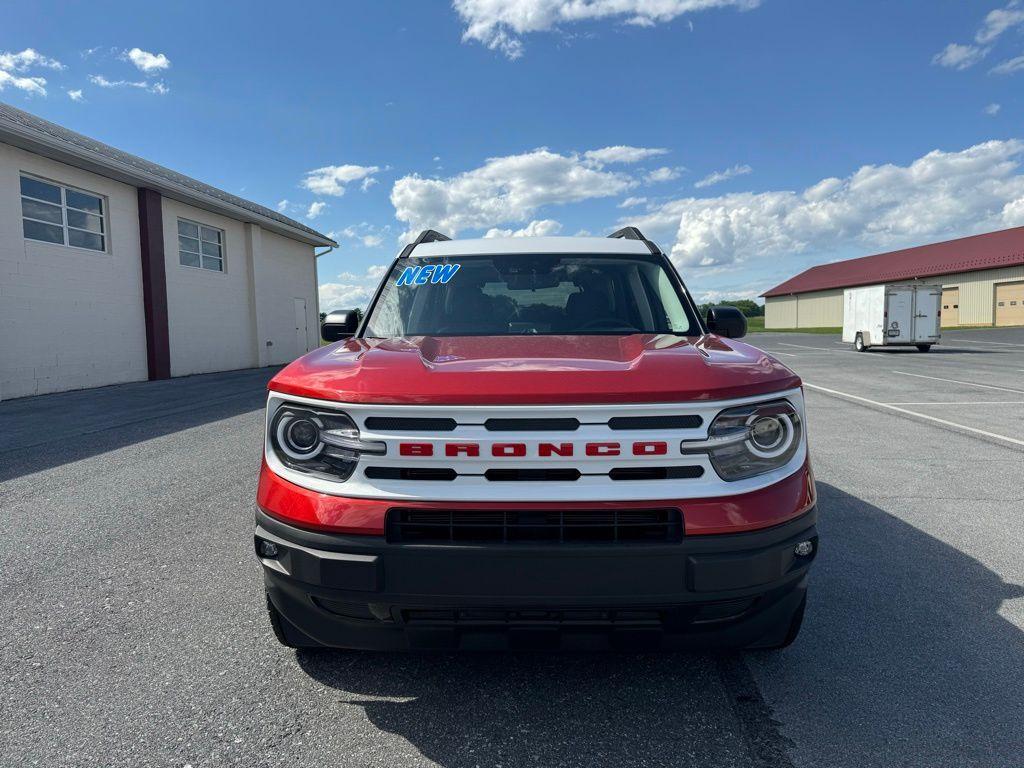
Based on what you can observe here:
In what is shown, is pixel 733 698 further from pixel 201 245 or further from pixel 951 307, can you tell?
pixel 951 307

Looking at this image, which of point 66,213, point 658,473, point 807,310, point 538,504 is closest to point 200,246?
point 66,213

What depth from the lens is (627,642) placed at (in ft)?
6.88

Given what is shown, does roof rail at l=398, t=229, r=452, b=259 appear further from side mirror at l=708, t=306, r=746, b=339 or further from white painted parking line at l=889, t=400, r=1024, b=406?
white painted parking line at l=889, t=400, r=1024, b=406

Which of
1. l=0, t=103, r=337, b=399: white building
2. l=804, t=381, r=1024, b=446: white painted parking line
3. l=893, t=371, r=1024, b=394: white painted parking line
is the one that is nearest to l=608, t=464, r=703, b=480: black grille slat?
l=804, t=381, r=1024, b=446: white painted parking line

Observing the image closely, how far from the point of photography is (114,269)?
1540cm

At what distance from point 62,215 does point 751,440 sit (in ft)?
52.6

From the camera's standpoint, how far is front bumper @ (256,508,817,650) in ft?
6.46

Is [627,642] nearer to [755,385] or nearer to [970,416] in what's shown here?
[755,385]

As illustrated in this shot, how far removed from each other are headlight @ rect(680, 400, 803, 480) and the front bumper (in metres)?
0.20

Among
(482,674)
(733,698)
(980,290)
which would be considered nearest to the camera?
(733,698)

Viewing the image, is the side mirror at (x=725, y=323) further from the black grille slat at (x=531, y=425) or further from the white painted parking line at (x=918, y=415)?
the white painted parking line at (x=918, y=415)

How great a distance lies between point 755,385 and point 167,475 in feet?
A: 17.7

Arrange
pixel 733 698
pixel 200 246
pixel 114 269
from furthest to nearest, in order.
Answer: pixel 200 246 → pixel 114 269 → pixel 733 698

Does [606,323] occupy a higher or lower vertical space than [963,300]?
lower
